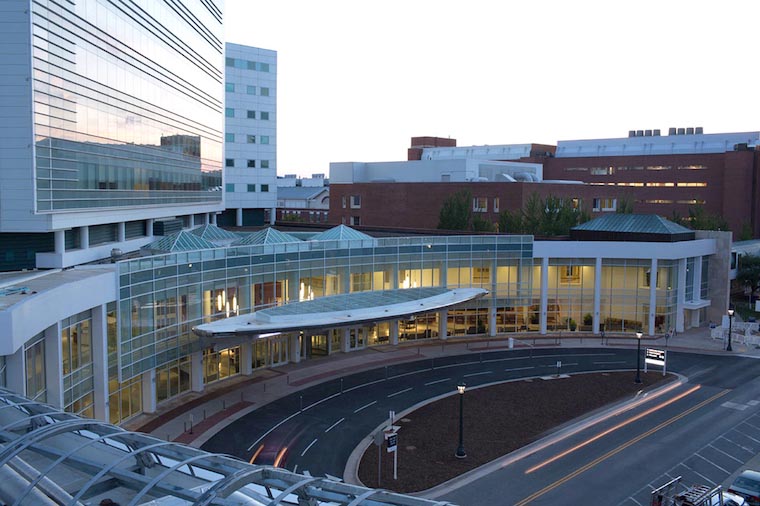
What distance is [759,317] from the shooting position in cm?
6469

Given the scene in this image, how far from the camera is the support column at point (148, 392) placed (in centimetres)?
3438

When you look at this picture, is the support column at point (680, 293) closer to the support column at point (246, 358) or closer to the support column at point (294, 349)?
A: the support column at point (294, 349)

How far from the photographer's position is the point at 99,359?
30.4m

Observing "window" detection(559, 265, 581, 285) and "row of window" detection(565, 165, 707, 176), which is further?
"row of window" detection(565, 165, 707, 176)

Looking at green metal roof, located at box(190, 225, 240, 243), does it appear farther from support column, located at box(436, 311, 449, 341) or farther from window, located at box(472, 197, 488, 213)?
window, located at box(472, 197, 488, 213)

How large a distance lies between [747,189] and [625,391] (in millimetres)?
88060

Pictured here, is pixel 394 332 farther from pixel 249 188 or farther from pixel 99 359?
pixel 249 188

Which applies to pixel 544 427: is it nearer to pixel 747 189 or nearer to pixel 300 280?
pixel 300 280

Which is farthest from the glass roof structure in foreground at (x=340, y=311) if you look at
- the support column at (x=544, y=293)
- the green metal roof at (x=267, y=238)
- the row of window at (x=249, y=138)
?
the row of window at (x=249, y=138)

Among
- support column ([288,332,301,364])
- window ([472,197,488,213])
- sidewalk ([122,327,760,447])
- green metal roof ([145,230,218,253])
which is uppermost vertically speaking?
window ([472,197,488,213])

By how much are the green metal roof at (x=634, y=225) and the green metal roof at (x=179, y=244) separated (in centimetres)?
3301

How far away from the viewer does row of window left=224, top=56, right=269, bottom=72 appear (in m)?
85.0

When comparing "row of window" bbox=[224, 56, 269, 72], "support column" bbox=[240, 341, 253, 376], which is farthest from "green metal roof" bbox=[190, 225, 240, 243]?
"row of window" bbox=[224, 56, 269, 72]

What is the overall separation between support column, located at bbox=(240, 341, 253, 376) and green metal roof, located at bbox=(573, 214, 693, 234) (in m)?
32.0
